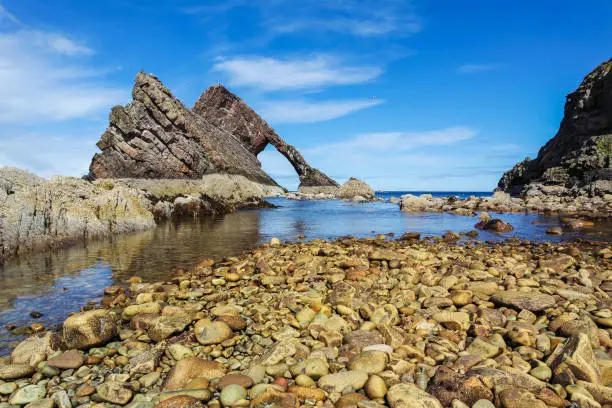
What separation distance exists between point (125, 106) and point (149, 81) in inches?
217

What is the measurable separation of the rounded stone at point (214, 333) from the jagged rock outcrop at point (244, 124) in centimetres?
10721

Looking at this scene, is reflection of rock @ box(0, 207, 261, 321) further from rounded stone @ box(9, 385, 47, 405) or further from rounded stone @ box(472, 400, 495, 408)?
rounded stone @ box(472, 400, 495, 408)

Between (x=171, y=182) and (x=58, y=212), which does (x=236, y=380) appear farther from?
(x=171, y=182)

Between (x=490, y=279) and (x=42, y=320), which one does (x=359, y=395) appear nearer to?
(x=490, y=279)

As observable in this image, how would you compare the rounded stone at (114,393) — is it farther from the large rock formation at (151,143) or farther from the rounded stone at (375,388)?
the large rock formation at (151,143)

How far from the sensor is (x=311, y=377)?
4551 mm

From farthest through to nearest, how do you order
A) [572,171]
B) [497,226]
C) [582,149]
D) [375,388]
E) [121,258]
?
[582,149]
[572,171]
[497,226]
[121,258]
[375,388]

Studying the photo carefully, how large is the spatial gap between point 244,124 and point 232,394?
118m

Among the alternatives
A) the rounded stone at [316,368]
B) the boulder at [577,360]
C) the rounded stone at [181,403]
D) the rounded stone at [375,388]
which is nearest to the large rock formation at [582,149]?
the boulder at [577,360]

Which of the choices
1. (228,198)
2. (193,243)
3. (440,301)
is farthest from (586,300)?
(228,198)

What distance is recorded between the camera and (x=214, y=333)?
5.60m

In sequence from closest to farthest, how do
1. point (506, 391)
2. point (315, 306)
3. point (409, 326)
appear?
point (506, 391)
point (409, 326)
point (315, 306)

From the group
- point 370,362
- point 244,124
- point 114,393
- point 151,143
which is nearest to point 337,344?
point 370,362

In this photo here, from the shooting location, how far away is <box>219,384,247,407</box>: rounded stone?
4.06 meters
